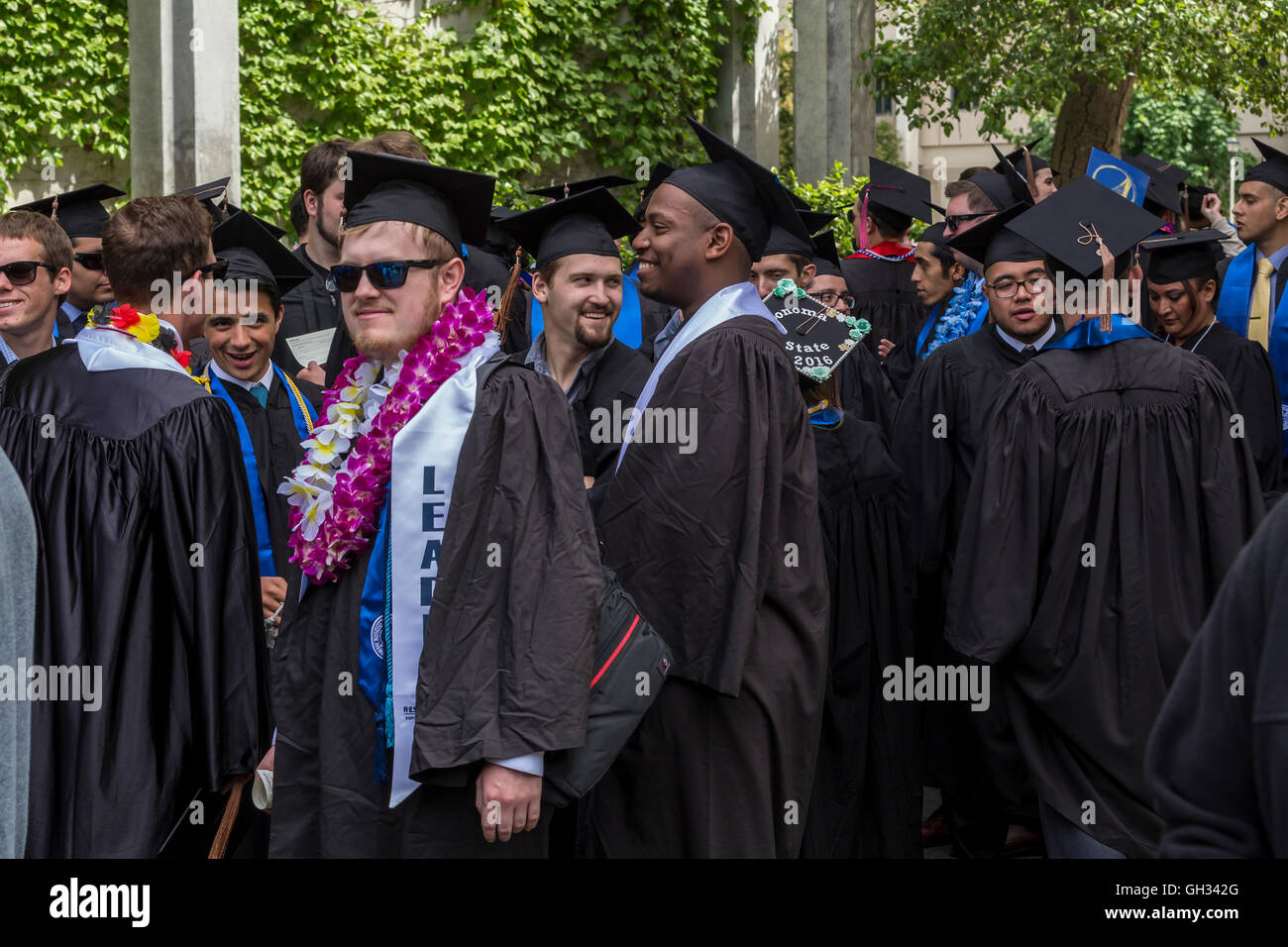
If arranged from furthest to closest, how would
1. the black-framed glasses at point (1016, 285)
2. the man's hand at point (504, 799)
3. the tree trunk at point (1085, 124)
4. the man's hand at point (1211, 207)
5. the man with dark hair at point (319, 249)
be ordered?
the tree trunk at point (1085, 124) → the man's hand at point (1211, 207) → the man with dark hair at point (319, 249) → the black-framed glasses at point (1016, 285) → the man's hand at point (504, 799)

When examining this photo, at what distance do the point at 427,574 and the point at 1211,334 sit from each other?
4314mm

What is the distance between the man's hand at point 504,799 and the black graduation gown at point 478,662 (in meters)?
0.05

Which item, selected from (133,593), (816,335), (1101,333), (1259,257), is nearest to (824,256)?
(816,335)

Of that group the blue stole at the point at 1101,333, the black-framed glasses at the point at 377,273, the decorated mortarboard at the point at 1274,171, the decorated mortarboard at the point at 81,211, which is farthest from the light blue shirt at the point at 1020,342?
the decorated mortarboard at the point at 81,211

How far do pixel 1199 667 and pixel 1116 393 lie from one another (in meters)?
2.64

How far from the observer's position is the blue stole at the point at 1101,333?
4.33 metres

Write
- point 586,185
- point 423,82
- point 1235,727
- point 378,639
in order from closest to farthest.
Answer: point 1235,727
point 378,639
point 586,185
point 423,82

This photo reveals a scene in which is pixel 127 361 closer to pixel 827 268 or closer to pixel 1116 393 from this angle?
pixel 1116 393

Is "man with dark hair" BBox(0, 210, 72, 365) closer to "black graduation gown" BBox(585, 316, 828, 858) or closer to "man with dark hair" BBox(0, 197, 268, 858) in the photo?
"man with dark hair" BBox(0, 197, 268, 858)

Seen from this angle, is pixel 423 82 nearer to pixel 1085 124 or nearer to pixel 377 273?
pixel 1085 124

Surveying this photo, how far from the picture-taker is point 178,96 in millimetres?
9008

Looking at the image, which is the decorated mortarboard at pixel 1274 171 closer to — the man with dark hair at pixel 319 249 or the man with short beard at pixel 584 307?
the man with short beard at pixel 584 307

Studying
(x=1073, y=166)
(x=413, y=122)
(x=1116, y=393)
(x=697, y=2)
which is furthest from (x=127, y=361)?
(x=1073, y=166)

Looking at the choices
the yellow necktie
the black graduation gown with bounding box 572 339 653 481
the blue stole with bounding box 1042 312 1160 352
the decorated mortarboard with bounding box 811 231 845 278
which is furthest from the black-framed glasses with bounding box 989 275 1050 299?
the yellow necktie
